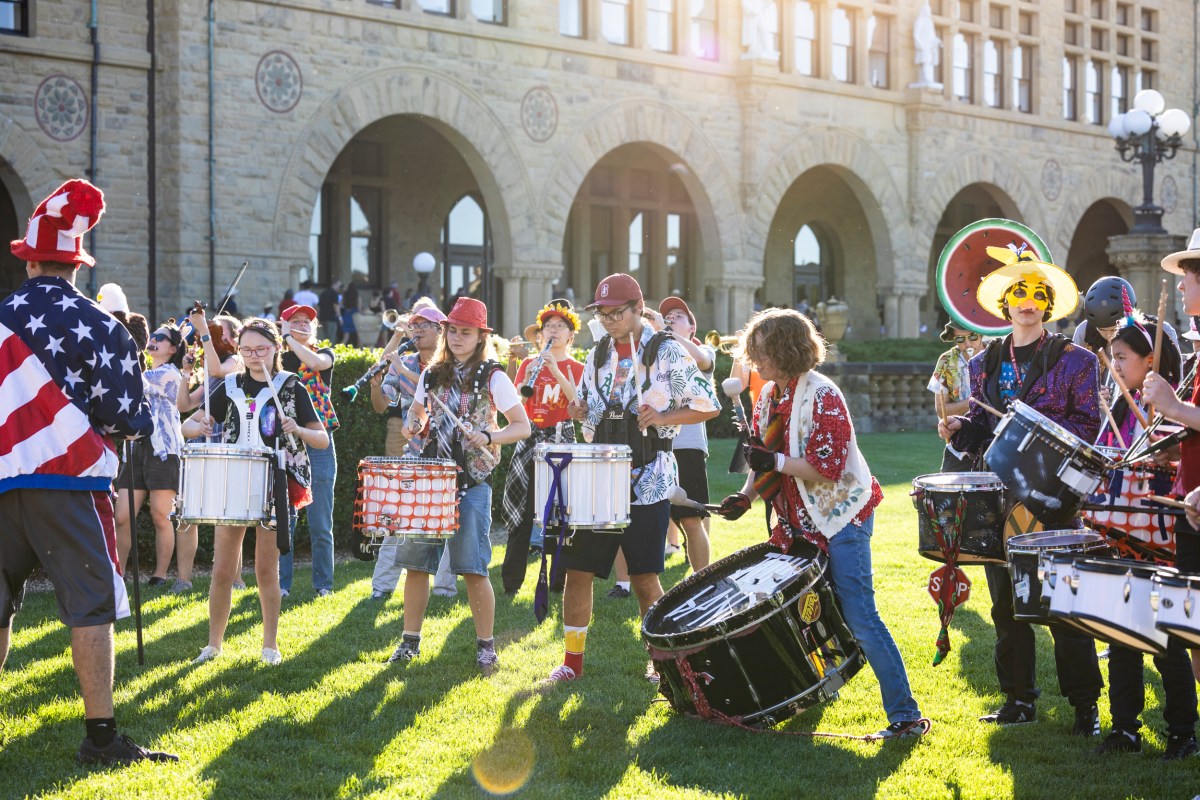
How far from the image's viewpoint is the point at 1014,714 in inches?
239

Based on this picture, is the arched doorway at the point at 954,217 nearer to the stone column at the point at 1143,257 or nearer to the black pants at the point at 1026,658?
the stone column at the point at 1143,257

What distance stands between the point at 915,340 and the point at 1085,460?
23469mm

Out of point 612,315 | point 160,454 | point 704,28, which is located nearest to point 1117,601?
point 612,315

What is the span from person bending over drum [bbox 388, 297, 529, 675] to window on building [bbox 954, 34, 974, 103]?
28947 millimetres

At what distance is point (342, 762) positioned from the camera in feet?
18.2

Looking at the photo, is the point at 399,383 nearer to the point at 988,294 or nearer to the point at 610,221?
the point at 988,294

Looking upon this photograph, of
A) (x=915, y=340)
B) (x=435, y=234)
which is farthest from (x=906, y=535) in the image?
(x=435, y=234)

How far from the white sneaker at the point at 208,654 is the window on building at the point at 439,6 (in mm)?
18895

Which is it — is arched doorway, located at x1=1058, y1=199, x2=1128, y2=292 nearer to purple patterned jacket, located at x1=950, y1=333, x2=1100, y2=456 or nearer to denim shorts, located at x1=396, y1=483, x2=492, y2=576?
denim shorts, located at x1=396, y1=483, x2=492, y2=576

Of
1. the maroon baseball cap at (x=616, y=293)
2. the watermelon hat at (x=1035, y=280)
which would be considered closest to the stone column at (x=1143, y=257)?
the watermelon hat at (x=1035, y=280)

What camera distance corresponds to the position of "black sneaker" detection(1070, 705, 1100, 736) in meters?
5.79

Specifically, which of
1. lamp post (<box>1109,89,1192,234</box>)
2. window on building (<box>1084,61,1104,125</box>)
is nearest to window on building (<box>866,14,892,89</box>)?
window on building (<box>1084,61,1104,125</box>)

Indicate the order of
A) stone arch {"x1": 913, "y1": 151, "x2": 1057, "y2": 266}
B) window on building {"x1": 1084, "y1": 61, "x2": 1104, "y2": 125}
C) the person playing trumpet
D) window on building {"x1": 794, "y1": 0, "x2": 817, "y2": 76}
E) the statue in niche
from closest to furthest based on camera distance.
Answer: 1. the person playing trumpet
2. window on building {"x1": 794, "y1": 0, "x2": 817, "y2": 76}
3. the statue in niche
4. stone arch {"x1": 913, "y1": 151, "x2": 1057, "y2": 266}
5. window on building {"x1": 1084, "y1": 61, "x2": 1104, "y2": 125}

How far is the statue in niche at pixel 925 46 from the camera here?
31.5 metres
